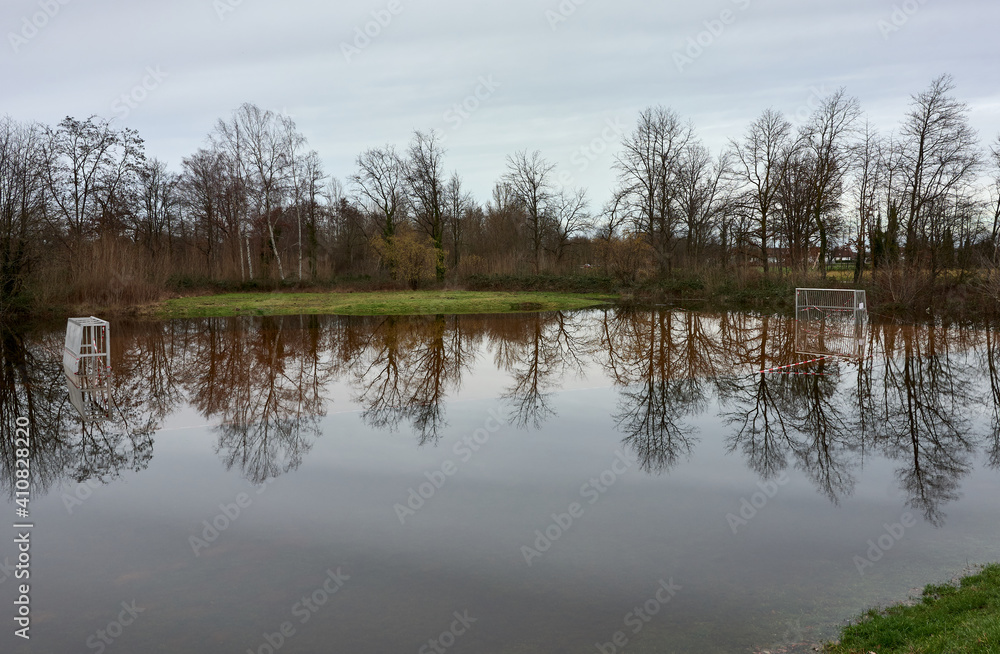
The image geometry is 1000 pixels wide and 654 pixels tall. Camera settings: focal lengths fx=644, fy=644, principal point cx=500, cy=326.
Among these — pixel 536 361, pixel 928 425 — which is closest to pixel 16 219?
pixel 536 361

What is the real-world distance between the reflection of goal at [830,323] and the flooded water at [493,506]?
136 inches

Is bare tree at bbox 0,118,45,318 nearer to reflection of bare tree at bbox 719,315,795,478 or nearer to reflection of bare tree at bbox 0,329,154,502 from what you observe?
reflection of bare tree at bbox 0,329,154,502

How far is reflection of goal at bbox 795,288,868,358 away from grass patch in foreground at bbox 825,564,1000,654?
44.7 feet

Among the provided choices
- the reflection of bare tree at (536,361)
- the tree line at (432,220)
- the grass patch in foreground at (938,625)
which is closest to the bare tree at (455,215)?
the tree line at (432,220)

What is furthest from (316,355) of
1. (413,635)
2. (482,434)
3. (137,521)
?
(413,635)

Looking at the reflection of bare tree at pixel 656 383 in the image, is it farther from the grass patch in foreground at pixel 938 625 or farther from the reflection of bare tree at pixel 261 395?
the reflection of bare tree at pixel 261 395

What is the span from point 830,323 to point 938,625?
24012 mm

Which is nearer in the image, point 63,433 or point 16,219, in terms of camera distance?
point 63,433

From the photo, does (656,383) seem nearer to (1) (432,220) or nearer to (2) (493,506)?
(2) (493,506)

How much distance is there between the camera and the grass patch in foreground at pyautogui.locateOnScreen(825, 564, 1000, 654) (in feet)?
13.8

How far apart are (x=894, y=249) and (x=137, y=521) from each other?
3882 centimetres

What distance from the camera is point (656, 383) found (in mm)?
14320

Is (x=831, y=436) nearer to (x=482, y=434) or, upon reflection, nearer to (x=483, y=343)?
(x=482, y=434)

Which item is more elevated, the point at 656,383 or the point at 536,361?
the point at 536,361
